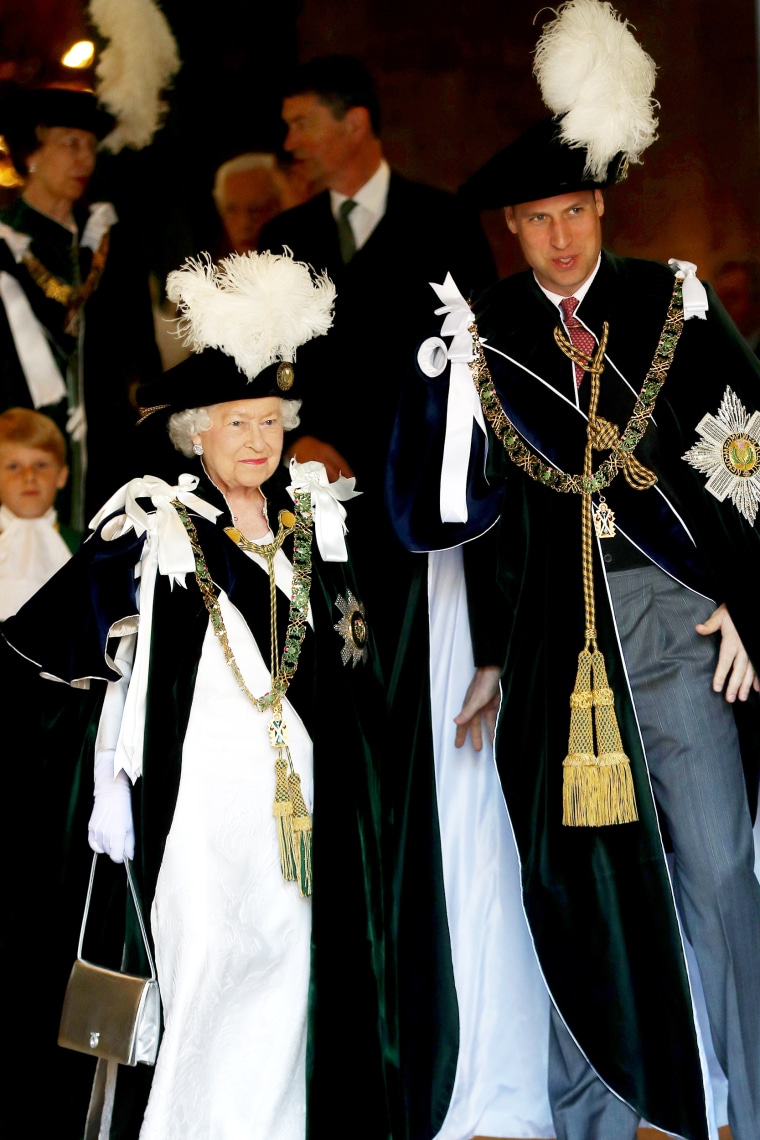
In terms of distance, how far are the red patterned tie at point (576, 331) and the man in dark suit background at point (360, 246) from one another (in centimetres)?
115

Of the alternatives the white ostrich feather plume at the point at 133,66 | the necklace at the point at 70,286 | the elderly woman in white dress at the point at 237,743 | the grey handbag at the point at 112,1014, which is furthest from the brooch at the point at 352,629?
the white ostrich feather plume at the point at 133,66

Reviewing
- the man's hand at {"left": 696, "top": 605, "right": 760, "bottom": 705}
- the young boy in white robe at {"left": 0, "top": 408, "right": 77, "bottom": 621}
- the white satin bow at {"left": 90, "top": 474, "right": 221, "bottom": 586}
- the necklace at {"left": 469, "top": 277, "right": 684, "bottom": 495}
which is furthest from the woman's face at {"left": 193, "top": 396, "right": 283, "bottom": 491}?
the young boy in white robe at {"left": 0, "top": 408, "right": 77, "bottom": 621}

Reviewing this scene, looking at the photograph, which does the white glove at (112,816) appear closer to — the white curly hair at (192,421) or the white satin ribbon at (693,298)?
the white curly hair at (192,421)

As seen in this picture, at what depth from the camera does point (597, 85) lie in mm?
3104

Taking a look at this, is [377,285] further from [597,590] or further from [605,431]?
[597,590]

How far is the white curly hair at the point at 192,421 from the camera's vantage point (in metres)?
3.16

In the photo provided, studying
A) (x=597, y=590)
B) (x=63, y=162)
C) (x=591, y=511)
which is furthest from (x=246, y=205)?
(x=597, y=590)

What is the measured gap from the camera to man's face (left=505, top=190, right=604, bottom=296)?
10.5 ft

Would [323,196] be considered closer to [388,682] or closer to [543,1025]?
[388,682]

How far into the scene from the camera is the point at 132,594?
3.03m

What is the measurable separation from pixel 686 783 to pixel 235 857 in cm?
103

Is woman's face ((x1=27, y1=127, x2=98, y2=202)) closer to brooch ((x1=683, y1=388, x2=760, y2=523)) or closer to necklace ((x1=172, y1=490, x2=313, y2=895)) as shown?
necklace ((x1=172, y1=490, x2=313, y2=895))

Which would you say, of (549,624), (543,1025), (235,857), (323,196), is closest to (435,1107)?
(543,1025)

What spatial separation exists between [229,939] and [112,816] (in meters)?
0.37
